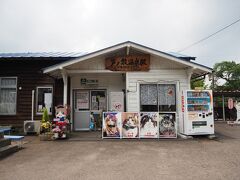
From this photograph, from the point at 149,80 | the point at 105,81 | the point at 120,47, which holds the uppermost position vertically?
the point at 120,47

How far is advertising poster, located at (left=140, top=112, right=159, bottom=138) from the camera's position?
757 centimetres

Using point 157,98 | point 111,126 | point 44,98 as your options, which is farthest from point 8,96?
point 157,98

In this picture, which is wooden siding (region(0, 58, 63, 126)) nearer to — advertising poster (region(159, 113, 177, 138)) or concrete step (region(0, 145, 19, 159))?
concrete step (region(0, 145, 19, 159))

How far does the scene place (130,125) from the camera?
760 cm

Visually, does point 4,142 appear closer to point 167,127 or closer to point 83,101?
point 83,101

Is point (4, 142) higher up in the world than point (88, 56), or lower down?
lower down

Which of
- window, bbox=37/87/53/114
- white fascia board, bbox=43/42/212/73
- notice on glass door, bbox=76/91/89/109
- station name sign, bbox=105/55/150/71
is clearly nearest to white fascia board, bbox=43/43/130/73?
white fascia board, bbox=43/42/212/73

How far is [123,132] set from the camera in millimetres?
7602

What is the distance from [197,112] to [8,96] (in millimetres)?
9045

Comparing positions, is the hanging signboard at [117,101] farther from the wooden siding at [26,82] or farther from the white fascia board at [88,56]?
the wooden siding at [26,82]

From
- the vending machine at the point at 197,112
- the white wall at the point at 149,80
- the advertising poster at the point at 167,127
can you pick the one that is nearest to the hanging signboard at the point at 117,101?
the white wall at the point at 149,80

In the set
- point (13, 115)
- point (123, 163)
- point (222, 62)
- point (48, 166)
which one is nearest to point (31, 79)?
point (13, 115)

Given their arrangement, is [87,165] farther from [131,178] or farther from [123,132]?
[123,132]

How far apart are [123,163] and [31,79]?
25.0 ft
